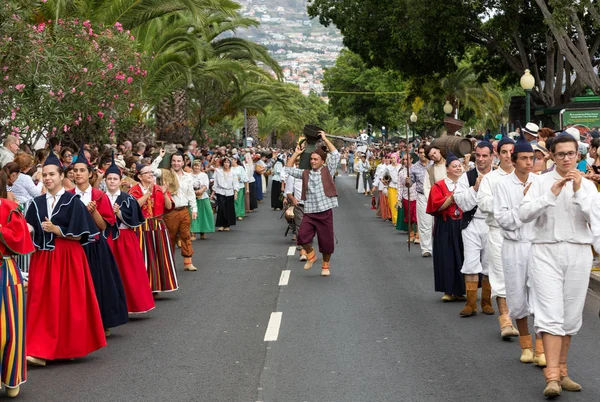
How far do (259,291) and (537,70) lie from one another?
24344 mm

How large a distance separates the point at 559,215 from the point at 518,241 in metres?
1.01

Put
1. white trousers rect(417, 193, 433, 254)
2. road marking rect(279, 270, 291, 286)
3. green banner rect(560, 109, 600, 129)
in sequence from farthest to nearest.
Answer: green banner rect(560, 109, 600, 129) → white trousers rect(417, 193, 433, 254) → road marking rect(279, 270, 291, 286)

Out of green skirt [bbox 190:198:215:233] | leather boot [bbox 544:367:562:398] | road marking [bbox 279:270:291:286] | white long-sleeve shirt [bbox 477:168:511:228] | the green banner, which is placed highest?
the green banner

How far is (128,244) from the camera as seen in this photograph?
10.8m

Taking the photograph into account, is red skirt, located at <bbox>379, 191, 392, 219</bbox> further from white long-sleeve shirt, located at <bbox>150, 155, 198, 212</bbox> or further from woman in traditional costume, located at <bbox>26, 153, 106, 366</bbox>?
woman in traditional costume, located at <bbox>26, 153, 106, 366</bbox>

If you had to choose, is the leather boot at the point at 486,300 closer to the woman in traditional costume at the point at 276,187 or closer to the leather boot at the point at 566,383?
the leather boot at the point at 566,383

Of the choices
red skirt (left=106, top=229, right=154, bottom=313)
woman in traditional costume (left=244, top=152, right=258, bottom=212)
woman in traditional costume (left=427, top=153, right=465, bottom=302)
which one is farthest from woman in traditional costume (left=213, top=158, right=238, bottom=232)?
red skirt (left=106, top=229, right=154, bottom=313)

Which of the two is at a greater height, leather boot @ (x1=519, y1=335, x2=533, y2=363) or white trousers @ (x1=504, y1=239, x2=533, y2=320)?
white trousers @ (x1=504, y1=239, x2=533, y2=320)

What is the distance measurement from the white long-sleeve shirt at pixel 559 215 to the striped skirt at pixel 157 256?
231 inches

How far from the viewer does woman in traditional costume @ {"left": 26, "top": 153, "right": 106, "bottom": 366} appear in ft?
28.4

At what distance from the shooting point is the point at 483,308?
36.1 feet

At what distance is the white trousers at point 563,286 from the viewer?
7.17 m

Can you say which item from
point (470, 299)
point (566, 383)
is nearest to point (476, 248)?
point (470, 299)

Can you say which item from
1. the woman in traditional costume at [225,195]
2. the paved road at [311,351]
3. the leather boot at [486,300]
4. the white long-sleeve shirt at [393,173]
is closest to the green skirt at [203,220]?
the woman in traditional costume at [225,195]
